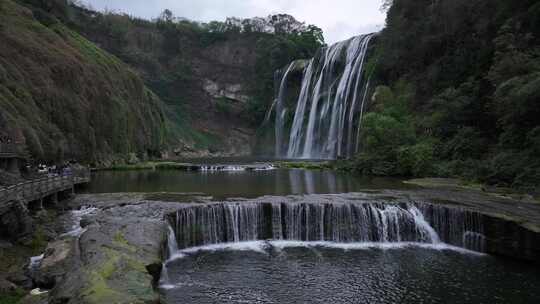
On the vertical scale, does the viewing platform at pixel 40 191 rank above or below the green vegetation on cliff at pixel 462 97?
below

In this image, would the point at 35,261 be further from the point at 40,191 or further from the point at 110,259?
the point at 40,191

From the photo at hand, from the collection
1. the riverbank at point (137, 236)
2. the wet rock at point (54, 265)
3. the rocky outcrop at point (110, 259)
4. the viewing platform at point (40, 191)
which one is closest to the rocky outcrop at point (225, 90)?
the viewing platform at point (40, 191)

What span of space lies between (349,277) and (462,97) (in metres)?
22.7

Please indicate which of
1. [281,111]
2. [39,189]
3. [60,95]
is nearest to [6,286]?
[39,189]

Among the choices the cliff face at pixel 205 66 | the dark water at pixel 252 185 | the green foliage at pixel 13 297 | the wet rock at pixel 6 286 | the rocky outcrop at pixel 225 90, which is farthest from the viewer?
the rocky outcrop at pixel 225 90

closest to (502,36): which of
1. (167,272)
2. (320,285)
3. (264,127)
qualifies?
(320,285)

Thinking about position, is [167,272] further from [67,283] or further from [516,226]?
[516,226]

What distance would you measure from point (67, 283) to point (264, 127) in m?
80.4

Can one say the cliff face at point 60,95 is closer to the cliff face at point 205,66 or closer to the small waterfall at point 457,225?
the small waterfall at point 457,225

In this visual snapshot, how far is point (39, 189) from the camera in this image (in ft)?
60.5

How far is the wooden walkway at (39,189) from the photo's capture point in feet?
48.0

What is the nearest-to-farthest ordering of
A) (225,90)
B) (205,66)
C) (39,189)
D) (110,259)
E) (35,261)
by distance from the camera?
(110,259) < (35,261) < (39,189) < (225,90) < (205,66)

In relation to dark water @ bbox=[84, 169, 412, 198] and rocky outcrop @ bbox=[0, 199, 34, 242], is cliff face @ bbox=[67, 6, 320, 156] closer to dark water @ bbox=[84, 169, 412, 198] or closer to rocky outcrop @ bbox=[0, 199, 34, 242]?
dark water @ bbox=[84, 169, 412, 198]

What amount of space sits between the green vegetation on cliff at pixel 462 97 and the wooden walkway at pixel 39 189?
22.3m
